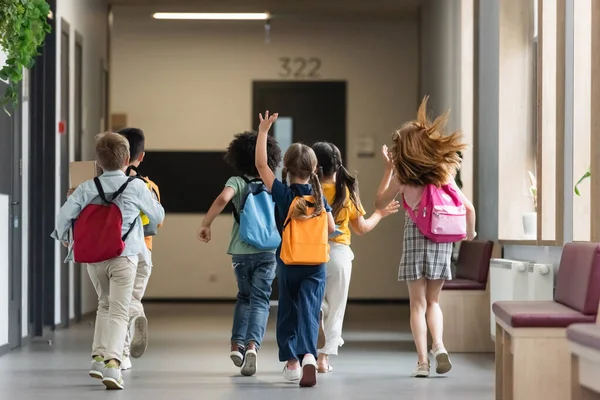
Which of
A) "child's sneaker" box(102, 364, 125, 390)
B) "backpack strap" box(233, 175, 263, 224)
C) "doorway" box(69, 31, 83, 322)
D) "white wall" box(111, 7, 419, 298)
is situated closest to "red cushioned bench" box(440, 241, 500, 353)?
"backpack strap" box(233, 175, 263, 224)

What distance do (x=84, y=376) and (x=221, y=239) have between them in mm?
7327

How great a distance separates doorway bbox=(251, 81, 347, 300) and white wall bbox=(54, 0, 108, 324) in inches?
83.3

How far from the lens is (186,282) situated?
520 inches

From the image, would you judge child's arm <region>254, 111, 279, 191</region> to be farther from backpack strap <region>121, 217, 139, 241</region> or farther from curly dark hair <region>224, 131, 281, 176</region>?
backpack strap <region>121, 217, 139, 241</region>

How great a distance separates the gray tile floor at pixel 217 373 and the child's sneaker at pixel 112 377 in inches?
2.4

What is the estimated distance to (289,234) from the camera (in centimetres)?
537

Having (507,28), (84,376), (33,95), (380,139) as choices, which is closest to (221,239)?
(380,139)

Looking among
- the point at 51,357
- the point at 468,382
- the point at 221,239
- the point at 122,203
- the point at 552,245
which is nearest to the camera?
the point at 122,203

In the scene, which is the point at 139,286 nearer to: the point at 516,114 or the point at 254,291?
the point at 254,291

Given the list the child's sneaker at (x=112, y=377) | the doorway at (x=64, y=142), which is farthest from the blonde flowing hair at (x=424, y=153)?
the doorway at (x=64, y=142)

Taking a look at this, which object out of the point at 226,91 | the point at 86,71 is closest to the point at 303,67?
the point at 226,91

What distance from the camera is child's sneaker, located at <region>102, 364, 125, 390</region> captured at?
17.1 feet

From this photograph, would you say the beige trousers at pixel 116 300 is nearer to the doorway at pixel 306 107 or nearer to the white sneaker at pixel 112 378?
the white sneaker at pixel 112 378

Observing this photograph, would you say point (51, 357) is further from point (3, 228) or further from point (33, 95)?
point (33, 95)
